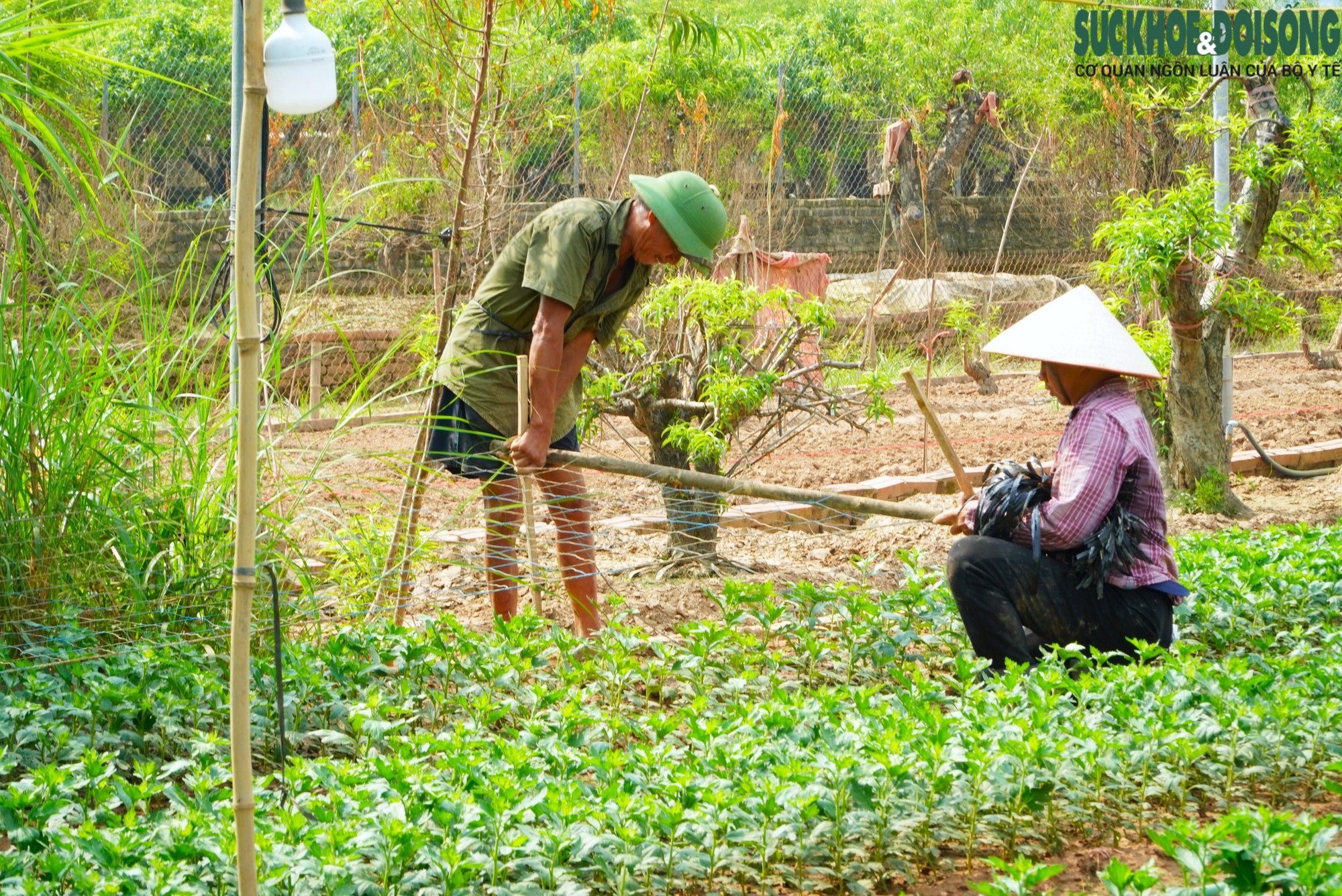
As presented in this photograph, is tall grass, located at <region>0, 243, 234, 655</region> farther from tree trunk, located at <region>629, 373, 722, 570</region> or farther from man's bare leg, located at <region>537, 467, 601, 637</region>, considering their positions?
tree trunk, located at <region>629, 373, 722, 570</region>

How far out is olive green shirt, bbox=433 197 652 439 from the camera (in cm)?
391

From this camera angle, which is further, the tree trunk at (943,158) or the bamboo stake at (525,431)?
the tree trunk at (943,158)

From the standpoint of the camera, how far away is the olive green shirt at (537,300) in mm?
3912

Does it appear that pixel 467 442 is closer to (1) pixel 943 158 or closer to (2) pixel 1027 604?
(2) pixel 1027 604

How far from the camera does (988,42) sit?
19703 millimetres

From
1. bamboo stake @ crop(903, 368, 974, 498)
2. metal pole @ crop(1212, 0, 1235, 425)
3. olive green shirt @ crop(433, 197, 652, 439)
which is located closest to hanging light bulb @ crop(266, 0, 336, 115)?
olive green shirt @ crop(433, 197, 652, 439)

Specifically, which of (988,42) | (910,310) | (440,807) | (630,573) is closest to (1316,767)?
(440,807)

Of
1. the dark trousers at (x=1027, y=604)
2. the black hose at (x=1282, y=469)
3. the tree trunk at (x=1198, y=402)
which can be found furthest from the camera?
the black hose at (x=1282, y=469)

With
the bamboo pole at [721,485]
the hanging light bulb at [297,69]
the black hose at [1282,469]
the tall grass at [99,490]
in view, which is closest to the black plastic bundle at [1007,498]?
the bamboo pole at [721,485]

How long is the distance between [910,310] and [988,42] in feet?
30.2

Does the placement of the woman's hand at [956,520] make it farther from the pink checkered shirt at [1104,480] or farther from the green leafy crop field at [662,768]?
the green leafy crop field at [662,768]

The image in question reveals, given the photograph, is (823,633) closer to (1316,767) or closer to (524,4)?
(1316,767)

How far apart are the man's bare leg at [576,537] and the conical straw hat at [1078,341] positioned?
1.40 meters

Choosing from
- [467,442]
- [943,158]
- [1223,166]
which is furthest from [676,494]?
[943,158]
